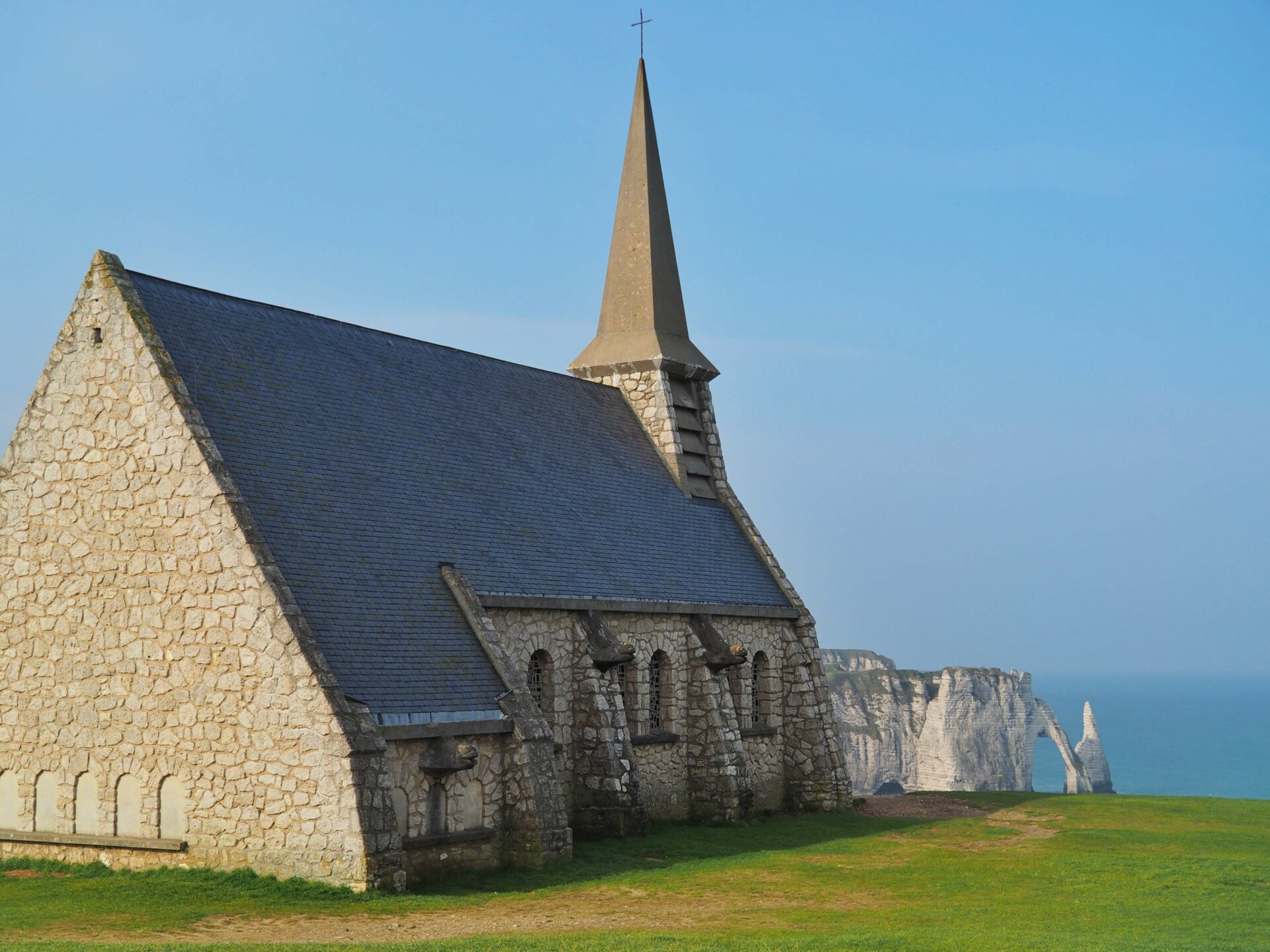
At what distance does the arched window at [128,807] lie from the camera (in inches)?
874

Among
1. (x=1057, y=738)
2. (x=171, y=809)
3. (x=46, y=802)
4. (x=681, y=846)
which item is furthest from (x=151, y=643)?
(x=1057, y=738)

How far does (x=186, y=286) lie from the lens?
25.5 meters

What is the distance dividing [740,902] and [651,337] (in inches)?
770

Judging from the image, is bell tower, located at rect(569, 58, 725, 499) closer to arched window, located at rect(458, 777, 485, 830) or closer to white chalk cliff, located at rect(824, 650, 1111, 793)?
arched window, located at rect(458, 777, 485, 830)

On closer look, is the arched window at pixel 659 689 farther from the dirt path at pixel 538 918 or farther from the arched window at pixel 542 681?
the dirt path at pixel 538 918

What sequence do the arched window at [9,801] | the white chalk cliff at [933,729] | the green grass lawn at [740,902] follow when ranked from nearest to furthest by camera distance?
the green grass lawn at [740,902] → the arched window at [9,801] → the white chalk cliff at [933,729]

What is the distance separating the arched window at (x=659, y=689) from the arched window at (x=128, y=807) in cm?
1145

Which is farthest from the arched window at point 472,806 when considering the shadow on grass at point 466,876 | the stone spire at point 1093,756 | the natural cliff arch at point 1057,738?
the stone spire at point 1093,756

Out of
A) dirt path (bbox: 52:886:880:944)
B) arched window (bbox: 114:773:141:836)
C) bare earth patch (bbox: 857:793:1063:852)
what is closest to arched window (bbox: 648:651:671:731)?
bare earth patch (bbox: 857:793:1063:852)

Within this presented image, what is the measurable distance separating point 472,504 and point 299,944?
12048 mm

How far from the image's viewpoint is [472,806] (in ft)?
76.4

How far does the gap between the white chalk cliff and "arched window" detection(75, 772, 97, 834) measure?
84332 mm

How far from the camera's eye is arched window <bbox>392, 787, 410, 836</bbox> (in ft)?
71.0

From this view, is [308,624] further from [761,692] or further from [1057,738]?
[1057,738]
